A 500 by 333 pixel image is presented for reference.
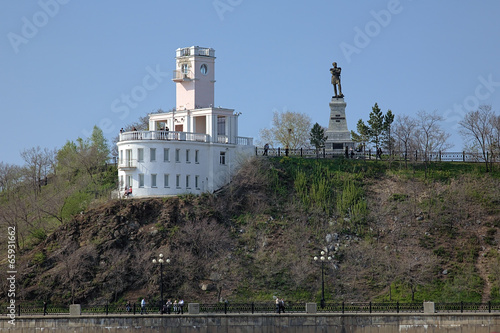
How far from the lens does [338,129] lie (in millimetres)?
88250

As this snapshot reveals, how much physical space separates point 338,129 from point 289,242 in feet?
58.5

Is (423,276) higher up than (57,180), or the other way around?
(57,180)

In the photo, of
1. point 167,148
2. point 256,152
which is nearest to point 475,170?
point 256,152

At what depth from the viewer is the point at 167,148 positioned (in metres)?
78.9

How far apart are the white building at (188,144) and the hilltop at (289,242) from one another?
66.9 inches

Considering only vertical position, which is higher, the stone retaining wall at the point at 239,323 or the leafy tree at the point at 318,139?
the leafy tree at the point at 318,139

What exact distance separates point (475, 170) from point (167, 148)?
82.3ft

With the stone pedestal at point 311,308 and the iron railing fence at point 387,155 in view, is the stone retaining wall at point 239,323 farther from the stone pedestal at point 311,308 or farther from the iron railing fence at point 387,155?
the iron railing fence at point 387,155

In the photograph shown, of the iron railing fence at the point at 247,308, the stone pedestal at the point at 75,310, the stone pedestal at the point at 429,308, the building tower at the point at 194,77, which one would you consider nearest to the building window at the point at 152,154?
the building tower at the point at 194,77

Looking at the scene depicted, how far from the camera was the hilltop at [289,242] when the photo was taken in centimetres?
6906

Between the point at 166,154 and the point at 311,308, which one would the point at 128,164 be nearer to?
the point at 166,154

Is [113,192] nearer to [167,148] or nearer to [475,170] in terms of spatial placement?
[167,148]

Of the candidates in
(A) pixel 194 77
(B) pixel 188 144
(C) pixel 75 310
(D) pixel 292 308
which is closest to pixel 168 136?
(B) pixel 188 144

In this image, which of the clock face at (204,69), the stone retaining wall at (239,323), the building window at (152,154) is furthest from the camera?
the clock face at (204,69)
